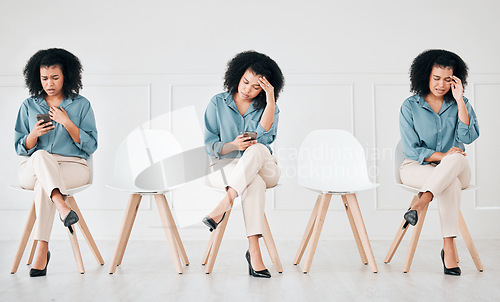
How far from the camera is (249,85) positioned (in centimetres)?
254

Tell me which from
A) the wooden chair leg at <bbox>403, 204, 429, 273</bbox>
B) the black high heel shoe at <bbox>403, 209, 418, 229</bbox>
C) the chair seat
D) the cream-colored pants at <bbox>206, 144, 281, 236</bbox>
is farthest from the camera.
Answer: the chair seat

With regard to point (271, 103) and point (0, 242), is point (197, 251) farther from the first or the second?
point (0, 242)

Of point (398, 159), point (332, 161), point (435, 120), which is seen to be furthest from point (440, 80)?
point (332, 161)

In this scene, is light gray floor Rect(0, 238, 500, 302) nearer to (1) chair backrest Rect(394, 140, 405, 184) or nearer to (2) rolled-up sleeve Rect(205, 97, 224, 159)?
(1) chair backrest Rect(394, 140, 405, 184)

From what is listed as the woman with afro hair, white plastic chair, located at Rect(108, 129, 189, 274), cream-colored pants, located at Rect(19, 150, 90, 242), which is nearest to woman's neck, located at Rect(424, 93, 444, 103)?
the woman with afro hair

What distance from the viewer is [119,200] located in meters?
3.55

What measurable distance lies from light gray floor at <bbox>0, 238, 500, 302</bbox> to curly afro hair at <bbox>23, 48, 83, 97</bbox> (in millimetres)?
996

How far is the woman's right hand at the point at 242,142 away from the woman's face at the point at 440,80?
1065 millimetres

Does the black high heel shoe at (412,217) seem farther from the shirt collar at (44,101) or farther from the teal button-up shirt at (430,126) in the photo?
the shirt collar at (44,101)

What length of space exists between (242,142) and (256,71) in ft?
1.36

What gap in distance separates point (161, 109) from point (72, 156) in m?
1.08

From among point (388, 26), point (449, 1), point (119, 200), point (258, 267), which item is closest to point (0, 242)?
point (119, 200)

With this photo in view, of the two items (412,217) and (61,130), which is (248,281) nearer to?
(412,217)

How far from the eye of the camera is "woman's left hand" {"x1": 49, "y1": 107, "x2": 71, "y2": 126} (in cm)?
250
